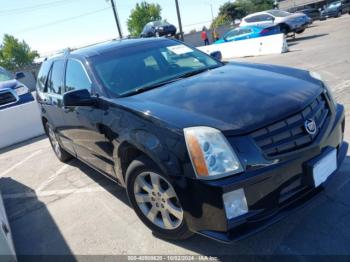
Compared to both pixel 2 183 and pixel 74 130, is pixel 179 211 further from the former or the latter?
pixel 2 183

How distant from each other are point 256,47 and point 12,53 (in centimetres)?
6442

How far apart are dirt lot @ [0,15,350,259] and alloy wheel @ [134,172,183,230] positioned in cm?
25

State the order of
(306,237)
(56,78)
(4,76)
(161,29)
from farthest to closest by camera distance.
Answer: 1. (161,29)
2. (4,76)
3. (56,78)
4. (306,237)

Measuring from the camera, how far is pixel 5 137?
8.31m

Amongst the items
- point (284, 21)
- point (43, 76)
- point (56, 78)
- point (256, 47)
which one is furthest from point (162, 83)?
point (284, 21)

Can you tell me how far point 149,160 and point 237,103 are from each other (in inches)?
32.7

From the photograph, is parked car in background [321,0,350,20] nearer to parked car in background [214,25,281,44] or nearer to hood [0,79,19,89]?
parked car in background [214,25,281,44]

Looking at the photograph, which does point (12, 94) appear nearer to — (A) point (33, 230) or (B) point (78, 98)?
(A) point (33, 230)

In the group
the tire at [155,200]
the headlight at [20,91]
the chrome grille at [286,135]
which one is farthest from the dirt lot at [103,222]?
the headlight at [20,91]

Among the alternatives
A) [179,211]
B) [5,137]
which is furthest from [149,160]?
[5,137]

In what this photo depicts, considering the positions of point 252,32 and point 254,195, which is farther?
point 252,32

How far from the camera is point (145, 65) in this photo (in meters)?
3.78

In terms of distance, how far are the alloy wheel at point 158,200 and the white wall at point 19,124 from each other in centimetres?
647

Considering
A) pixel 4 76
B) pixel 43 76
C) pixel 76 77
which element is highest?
pixel 76 77
